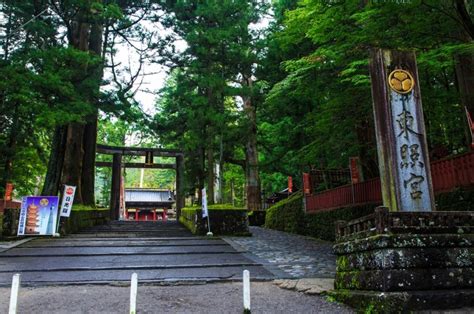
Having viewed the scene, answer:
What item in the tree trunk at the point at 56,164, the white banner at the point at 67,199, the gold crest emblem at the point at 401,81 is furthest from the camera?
the tree trunk at the point at 56,164

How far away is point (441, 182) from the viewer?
849cm

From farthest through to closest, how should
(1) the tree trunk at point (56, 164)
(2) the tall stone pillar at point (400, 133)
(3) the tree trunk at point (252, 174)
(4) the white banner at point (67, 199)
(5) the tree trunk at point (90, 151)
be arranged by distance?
(3) the tree trunk at point (252, 174) < (5) the tree trunk at point (90, 151) < (1) the tree trunk at point (56, 164) < (4) the white banner at point (67, 199) < (2) the tall stone pillar at point (400, 133)

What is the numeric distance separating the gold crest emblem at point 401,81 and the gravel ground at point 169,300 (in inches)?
129

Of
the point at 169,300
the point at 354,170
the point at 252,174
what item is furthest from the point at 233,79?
the point at 169,300

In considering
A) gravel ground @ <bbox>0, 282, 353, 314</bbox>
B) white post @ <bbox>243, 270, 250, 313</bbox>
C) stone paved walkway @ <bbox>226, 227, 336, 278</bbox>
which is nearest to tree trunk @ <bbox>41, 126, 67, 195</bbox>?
stone paved walkway @ <bbox>226, 227, 336, 278</bbox>

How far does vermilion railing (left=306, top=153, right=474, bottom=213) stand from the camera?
25.6ft

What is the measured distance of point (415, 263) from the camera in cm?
436

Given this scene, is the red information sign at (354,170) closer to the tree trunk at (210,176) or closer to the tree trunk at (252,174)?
the tree trunk at (210,176)

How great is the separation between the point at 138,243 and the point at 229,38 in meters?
8.25

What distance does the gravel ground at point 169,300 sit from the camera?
4.77 metres

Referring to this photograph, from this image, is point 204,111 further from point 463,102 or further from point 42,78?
point 463,102

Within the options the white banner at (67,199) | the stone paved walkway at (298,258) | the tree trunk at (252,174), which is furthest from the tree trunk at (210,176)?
the tree trunk at (252,174)

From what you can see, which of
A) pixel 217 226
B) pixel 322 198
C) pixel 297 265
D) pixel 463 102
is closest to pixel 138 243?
pixel 217 226

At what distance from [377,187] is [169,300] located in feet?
25.5
